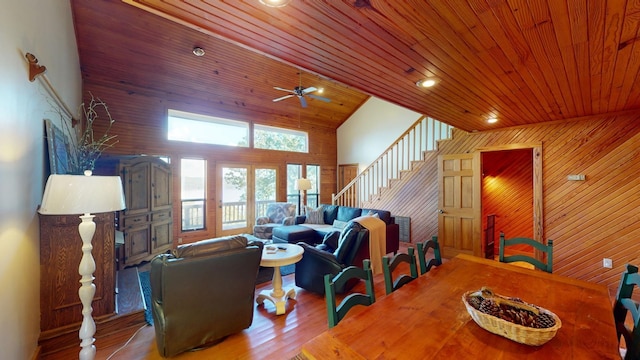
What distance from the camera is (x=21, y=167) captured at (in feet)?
5.56

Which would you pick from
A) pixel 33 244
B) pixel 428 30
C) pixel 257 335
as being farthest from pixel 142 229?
pixel 428 30

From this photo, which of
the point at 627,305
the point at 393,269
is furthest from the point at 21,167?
the point at 627,305

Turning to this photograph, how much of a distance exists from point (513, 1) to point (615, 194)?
146 inches

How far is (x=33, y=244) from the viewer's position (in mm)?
1965

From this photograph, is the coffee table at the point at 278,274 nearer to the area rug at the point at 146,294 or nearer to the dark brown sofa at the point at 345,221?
the area rug at the point at 146,294

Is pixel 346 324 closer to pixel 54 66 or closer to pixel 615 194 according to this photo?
pixel 54 66

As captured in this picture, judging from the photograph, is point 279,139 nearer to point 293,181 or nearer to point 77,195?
point 293,181

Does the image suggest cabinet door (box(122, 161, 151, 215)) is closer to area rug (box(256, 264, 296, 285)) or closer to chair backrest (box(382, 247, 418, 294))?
area rug (box(256, 264, 296, 285))

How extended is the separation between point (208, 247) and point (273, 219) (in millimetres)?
4085

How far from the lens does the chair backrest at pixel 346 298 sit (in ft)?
4.40

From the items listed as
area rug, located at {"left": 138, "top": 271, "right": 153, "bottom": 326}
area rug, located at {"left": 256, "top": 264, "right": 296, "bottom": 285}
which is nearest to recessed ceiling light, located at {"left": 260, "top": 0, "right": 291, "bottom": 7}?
area rug, located at {"left": 138, "top": 271, "right": 153, "bottom": 326}

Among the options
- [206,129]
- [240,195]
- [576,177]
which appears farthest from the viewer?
[240,195]

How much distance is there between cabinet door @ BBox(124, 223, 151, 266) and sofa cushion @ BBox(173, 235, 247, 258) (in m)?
3.04

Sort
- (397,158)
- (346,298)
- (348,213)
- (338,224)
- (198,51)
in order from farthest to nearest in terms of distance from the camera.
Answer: (397,158) → (348,213) → (338,224) → (198,51) → (346,298)
